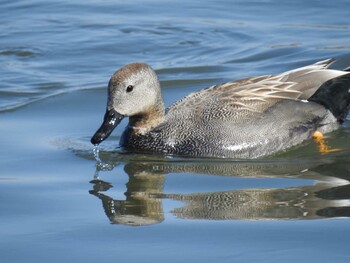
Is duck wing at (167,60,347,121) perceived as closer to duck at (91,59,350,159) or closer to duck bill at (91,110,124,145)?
duck at (91,59,350,159)

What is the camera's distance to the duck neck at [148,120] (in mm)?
10172

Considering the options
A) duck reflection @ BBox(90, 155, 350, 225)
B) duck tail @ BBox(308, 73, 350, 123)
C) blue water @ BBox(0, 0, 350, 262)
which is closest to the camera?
blue water @ BBox(0, 0, 350, 262)

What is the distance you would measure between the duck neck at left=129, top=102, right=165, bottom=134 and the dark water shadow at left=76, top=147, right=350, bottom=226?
29cm

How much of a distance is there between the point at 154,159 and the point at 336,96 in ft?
6.66

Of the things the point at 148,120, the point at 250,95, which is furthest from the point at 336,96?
the point at 148,120

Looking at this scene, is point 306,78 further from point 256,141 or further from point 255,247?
point 255,247

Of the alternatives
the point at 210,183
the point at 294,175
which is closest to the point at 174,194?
the point at 210,183

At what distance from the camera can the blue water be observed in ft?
24.6

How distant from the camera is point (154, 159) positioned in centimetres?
999

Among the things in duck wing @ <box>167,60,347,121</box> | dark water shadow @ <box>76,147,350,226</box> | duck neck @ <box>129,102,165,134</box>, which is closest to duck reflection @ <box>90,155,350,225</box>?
dark water shadow @ <box>76,147,350,226</box>

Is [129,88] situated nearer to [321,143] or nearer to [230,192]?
[230,192]

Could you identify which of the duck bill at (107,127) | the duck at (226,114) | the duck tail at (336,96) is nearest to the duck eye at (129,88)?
the duck at (226,114)

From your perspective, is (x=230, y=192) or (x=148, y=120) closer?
(x=230, y=192)

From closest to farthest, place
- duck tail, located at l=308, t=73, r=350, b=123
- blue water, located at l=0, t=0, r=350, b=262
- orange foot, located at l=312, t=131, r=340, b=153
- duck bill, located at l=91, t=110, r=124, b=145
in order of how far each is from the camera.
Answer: blue water, located at l=0, t=0, r=350, b=262, duck bill, located at l=91, t=110, r=124, b=145, orange foot, located at l=312, t=131, r=340, b=153, duck tail, located at l=308, t=73, r=350, b=123
